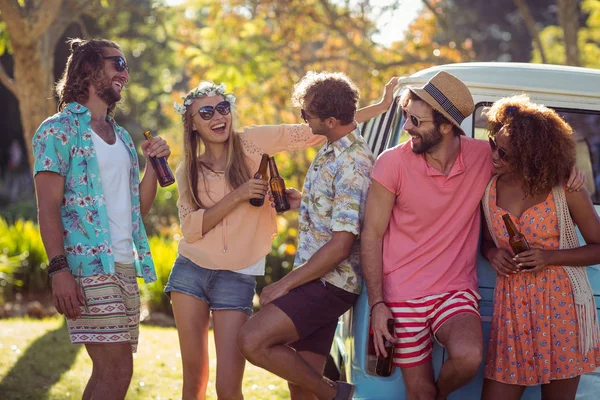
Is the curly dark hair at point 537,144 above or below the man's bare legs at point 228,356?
above

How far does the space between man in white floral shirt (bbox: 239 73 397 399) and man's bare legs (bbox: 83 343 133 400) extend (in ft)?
1.90

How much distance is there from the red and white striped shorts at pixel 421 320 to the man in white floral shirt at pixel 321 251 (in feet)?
1.10

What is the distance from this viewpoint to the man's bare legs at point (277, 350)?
375 centimetres

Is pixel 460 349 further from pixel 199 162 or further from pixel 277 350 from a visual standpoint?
pixel 199 162

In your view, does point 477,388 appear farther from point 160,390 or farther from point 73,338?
point 160,390

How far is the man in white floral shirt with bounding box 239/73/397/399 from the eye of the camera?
3.75 metres

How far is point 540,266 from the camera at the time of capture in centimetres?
358

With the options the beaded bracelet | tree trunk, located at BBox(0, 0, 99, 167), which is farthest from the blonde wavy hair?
tree trunk, located at BBox(0, 0, 99, 167)

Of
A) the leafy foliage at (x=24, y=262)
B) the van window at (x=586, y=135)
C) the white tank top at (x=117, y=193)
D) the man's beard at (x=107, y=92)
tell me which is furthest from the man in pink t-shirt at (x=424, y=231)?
the leafy foliage at (x=24, y=262)

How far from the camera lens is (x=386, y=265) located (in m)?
3.77

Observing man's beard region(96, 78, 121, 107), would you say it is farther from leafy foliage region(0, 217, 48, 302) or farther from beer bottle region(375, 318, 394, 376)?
leafy foliage region(0, 217, 48, 302)

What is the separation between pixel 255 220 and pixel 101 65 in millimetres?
1174

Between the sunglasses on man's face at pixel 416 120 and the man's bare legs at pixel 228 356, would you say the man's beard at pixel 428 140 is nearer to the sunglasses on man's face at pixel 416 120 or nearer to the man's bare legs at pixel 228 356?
the sunglasses on man's face at pixel 416 120

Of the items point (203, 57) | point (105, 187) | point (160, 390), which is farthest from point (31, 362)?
point (203, 57)
